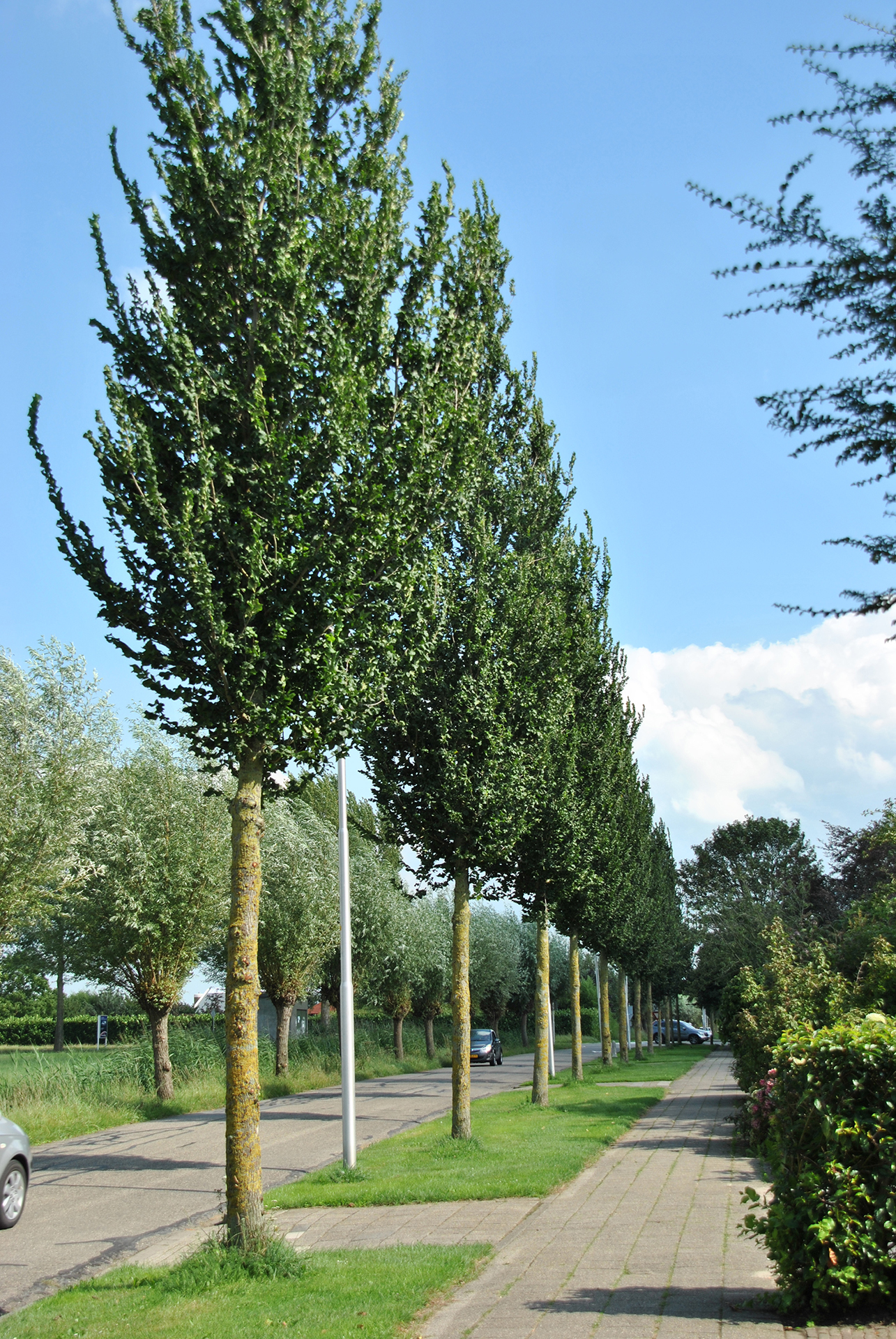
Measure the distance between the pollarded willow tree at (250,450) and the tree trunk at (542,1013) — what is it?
42.5 ft

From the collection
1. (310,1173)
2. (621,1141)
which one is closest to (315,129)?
(310,1173)

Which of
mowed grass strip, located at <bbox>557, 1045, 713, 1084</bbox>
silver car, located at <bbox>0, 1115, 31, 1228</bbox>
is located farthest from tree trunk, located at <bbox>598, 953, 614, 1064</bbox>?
silver car, located at <bbox>0, 1115, 31, 1228</bbox>

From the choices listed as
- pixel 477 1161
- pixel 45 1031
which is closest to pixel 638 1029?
pixel 477 1161

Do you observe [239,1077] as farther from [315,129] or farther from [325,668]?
[315,129]

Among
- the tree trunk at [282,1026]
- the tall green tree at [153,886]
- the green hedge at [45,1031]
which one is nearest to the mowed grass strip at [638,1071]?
the tree trunk at [282,1026]

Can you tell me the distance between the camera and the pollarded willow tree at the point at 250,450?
7602mm

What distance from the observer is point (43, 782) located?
1866 cm

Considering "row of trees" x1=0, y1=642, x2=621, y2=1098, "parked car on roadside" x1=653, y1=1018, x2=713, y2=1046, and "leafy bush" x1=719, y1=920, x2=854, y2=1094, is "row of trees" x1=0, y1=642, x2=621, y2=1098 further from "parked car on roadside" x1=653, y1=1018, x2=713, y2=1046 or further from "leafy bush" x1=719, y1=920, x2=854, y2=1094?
"parked car on roadside" x1=653, y1=1018, x2=713, y2=1046

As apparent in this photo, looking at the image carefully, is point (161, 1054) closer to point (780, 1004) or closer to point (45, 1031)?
point (780, 1004)

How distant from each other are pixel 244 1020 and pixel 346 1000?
6.37 metres

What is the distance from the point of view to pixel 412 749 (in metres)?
14.9

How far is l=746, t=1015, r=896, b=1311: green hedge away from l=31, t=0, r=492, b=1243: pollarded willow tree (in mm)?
3821

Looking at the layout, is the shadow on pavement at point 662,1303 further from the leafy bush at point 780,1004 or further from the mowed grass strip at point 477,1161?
the mowed grass strip at point 477,1161

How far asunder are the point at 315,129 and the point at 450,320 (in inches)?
81.0
